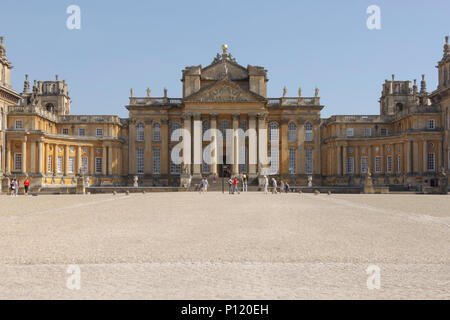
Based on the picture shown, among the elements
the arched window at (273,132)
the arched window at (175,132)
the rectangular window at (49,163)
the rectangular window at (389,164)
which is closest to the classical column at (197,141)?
the arched window at (175,132)

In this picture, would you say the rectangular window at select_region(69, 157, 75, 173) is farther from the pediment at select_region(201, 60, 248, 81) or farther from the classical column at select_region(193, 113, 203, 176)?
the pediment at select_region(201, 60, 248, 81)

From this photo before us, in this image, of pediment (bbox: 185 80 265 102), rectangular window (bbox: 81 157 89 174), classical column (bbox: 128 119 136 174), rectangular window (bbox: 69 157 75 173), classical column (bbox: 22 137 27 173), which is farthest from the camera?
classical column (bbox: 128 119 136 174)

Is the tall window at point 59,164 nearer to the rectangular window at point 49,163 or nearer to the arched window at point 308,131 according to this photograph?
the rectangular window at point 49,163

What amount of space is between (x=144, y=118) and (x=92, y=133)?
7919mm

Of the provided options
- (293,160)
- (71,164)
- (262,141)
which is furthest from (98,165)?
(293,160)

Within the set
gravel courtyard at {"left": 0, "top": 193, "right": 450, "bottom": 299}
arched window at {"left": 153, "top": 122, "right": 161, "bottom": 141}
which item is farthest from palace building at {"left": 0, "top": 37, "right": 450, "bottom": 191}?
gravel courtyard at {"left": 0, "top": 193, "right": 450, "bottom": 299}

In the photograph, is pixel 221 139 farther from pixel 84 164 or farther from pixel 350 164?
pixel 84 164

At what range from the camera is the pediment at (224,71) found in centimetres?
6147

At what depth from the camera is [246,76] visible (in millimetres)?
61219

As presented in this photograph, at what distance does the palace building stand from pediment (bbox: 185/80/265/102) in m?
0.13

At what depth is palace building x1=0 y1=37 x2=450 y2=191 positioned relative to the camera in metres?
54.1

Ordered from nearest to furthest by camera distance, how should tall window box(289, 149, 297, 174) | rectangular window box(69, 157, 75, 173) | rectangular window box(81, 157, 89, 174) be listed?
rectangular window box(69, 157, 75, 173)
tall window box(289, 149, 297, 174)
rectangular window box(81, 157, 89, 174)
